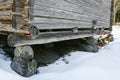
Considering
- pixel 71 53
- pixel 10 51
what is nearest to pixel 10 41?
pixel 10 51

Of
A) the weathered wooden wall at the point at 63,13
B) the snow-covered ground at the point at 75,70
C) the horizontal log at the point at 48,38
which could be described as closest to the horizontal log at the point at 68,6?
the weathered wooden wall at the point at 63,13

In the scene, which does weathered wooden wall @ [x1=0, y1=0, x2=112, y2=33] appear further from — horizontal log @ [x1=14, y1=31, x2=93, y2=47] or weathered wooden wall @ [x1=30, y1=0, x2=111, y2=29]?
horizontal log @ [x1=14, y1=31, x2=93, y2=47]

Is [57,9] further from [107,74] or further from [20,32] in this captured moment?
[107,74]

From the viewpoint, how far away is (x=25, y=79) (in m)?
5.40

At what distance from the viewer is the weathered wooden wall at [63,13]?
5.64 metres

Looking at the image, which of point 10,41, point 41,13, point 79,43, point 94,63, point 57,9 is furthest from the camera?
point 79,43

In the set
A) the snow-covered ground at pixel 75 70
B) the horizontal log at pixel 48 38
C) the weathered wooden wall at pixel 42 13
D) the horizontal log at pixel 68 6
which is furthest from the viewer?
the horizontal log at pixel 68 6

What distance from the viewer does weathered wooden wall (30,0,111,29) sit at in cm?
564

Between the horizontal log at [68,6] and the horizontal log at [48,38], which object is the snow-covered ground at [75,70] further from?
the horizontal log at [68,6]

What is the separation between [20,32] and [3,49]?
1742mm

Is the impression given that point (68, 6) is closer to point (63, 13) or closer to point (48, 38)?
point (63, 13)

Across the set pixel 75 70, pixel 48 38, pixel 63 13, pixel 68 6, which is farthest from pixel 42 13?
pixel 75 70

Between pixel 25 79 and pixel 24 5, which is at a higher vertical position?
pixel 24 5

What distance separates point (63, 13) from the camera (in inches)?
275
